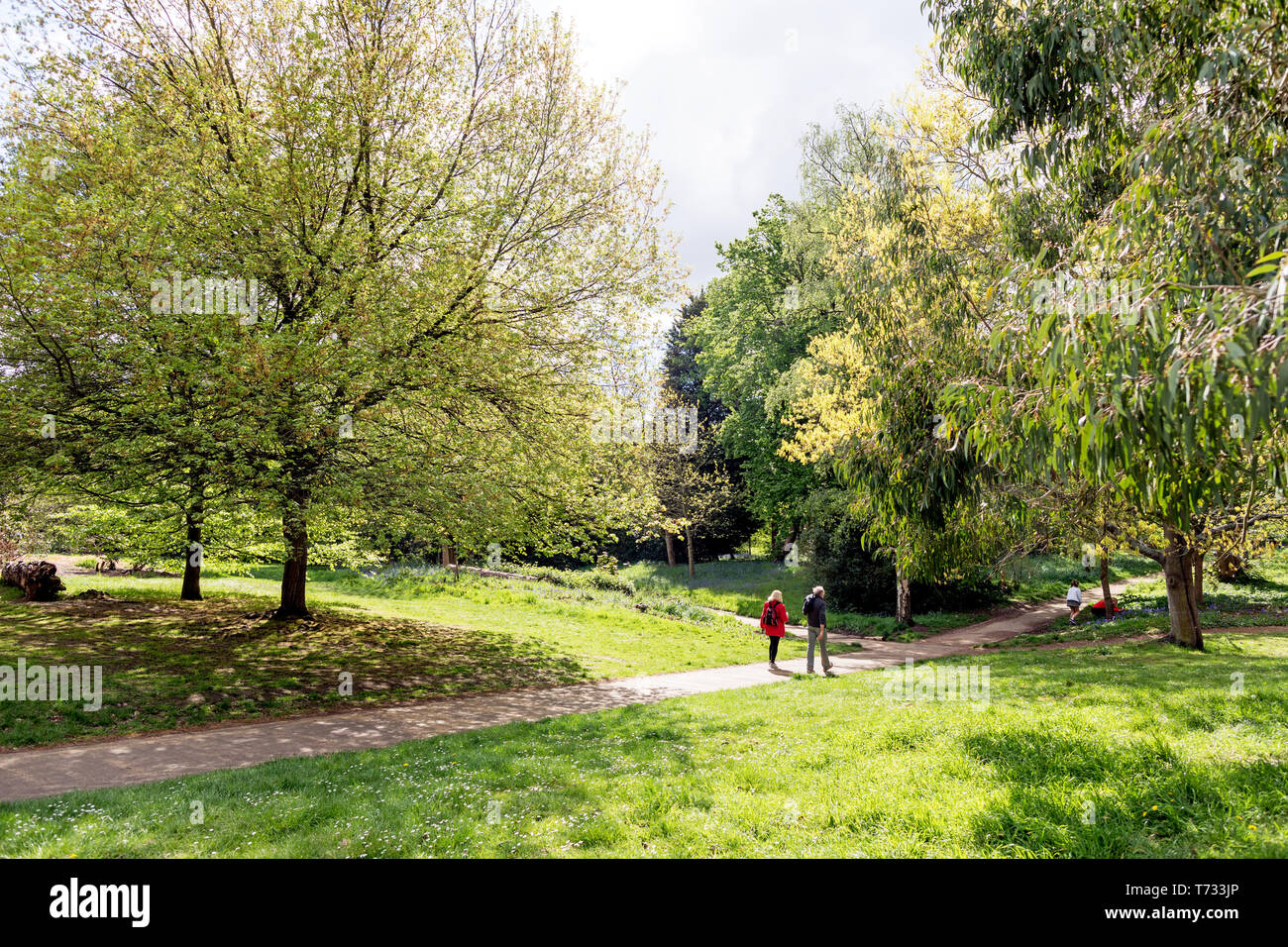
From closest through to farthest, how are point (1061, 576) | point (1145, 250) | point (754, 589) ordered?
point (1145, 250) → point (754, 589) → point (1061, 576)

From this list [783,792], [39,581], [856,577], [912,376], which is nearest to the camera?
[783,792]

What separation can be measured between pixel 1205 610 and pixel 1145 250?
23052 mm

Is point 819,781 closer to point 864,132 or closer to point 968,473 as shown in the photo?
point 968,473

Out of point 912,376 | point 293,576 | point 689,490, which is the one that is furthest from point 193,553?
point 689,490

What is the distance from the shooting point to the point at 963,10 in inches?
282

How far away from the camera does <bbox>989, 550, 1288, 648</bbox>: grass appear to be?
1684 centimetres

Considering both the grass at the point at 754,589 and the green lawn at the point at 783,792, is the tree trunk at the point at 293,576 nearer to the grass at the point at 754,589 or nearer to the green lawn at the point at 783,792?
the green lawn at the point at 783,792

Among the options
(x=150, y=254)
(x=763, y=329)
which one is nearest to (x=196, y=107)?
(x=150, y=254)

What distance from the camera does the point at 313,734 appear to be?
8117mm

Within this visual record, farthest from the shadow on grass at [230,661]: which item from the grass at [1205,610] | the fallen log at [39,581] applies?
the grass at [1205,610]

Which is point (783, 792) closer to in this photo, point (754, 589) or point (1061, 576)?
point (754, 589)

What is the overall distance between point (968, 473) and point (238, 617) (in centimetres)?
1569

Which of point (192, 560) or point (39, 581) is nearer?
point (192, 560)

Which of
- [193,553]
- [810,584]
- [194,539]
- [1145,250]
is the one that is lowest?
[810,584]
